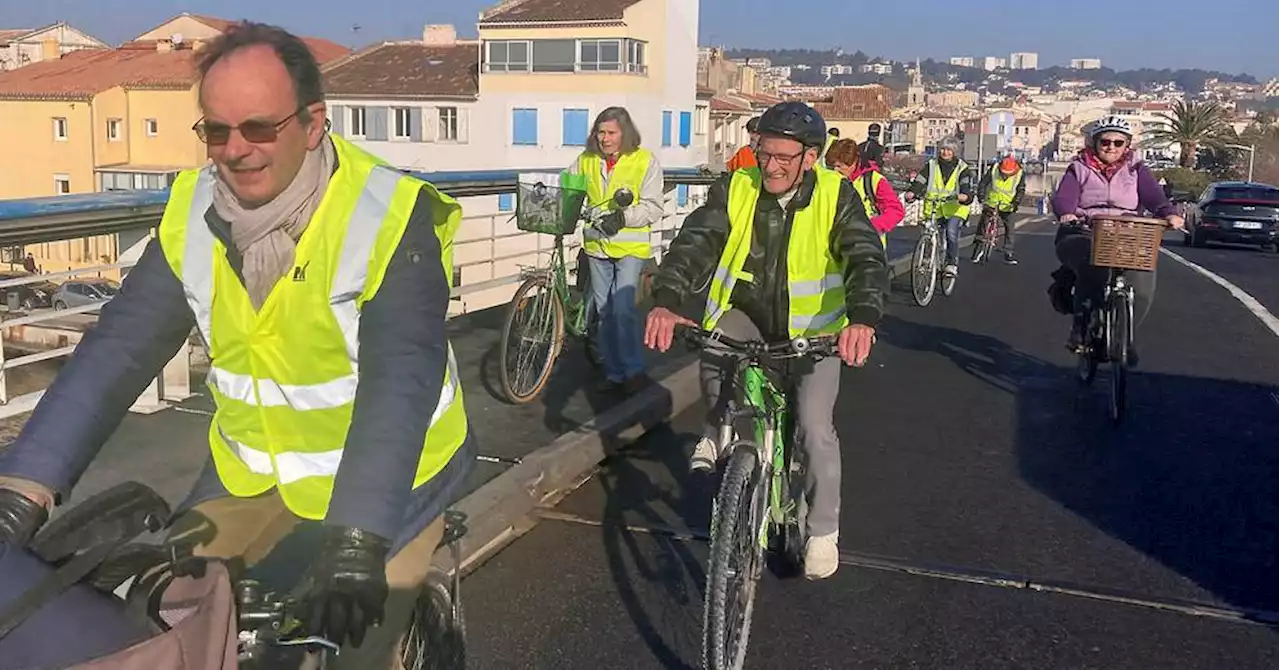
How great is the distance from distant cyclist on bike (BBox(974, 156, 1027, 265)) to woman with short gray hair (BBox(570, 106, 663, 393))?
11.8 meters

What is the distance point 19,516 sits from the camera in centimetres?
225

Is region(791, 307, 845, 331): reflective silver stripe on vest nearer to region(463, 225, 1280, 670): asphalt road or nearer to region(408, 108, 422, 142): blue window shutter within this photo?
region(463, 225, 1280, 670): asphalt road

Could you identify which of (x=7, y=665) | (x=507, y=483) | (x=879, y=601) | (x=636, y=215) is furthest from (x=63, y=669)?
(x=636, y=215)

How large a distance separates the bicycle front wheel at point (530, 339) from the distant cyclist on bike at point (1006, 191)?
486 inches

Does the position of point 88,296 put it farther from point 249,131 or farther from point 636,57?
point 636,57

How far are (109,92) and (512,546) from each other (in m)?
61.9

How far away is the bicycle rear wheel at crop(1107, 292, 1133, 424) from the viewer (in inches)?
316

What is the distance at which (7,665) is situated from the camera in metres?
1.57

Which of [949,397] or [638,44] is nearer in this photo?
[949,397]

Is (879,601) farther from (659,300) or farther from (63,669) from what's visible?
(63,669)

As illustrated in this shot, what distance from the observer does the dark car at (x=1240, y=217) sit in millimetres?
28578

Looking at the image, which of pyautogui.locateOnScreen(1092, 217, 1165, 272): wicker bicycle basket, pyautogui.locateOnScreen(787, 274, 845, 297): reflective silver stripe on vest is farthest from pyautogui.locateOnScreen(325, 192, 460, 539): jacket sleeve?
pyautogui.locateOnScreen(1092, 217, 1165, 272): wicker bicycle basket

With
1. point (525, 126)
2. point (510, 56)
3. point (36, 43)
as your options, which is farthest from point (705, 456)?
point (36, 43)

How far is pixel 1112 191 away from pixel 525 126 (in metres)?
57.0
